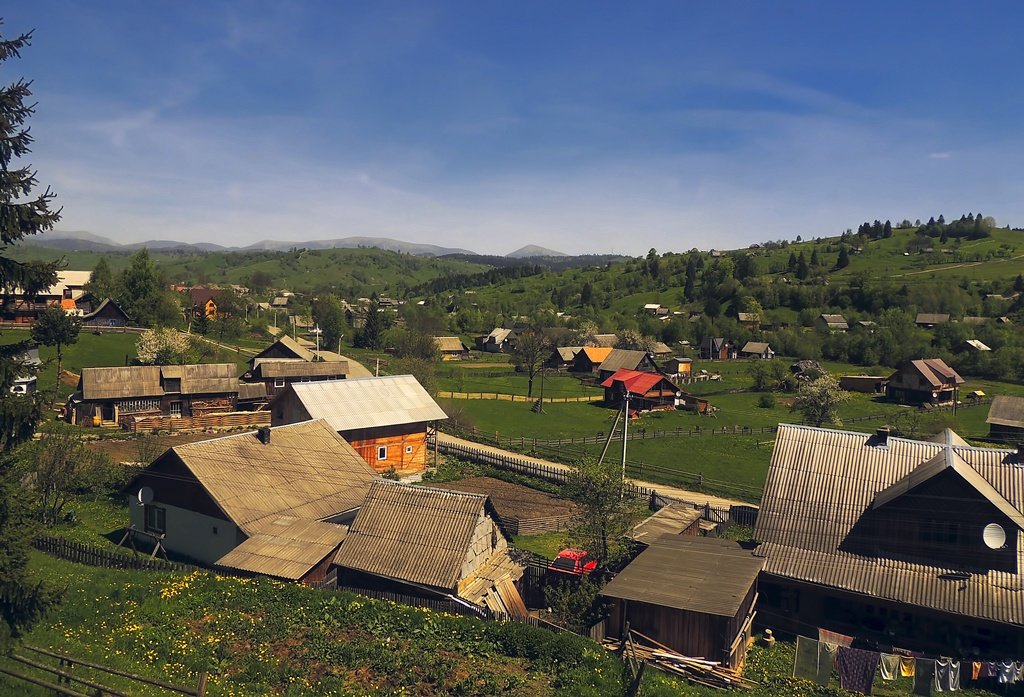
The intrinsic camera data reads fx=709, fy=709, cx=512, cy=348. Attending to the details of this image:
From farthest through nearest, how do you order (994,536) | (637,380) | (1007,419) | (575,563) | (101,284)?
1. (101,284)
2. (637,380)
3. (1007,419)
4. (575,563)
5. (994,536)

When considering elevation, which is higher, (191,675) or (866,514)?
(866,514)

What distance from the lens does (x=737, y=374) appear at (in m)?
111

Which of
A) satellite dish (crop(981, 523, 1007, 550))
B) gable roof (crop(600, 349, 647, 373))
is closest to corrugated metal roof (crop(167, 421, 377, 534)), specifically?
satellite dish (crop(981, 523, 1007, 550))

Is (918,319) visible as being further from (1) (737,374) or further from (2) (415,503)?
(2) (415,503)

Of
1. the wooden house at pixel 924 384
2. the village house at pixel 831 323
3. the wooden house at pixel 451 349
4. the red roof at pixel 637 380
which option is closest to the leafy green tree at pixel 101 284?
the wooden house at pixel 451 349

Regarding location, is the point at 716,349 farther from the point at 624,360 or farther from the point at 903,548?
the point at 903,548

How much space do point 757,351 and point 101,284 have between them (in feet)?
372

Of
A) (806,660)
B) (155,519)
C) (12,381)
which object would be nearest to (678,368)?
(155,519)

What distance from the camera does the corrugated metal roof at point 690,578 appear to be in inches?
865

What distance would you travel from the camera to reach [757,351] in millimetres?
134750

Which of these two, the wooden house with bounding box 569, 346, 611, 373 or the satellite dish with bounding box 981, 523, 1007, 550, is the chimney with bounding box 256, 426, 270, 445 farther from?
the wooden house with bounding box 569, 346, 611, 373

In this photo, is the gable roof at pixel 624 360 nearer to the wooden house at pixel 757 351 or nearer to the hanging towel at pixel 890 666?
the wooden house at pixel 757 351

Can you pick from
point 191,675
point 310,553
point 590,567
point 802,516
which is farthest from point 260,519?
point 802,516

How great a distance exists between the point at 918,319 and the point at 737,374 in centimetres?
5999
